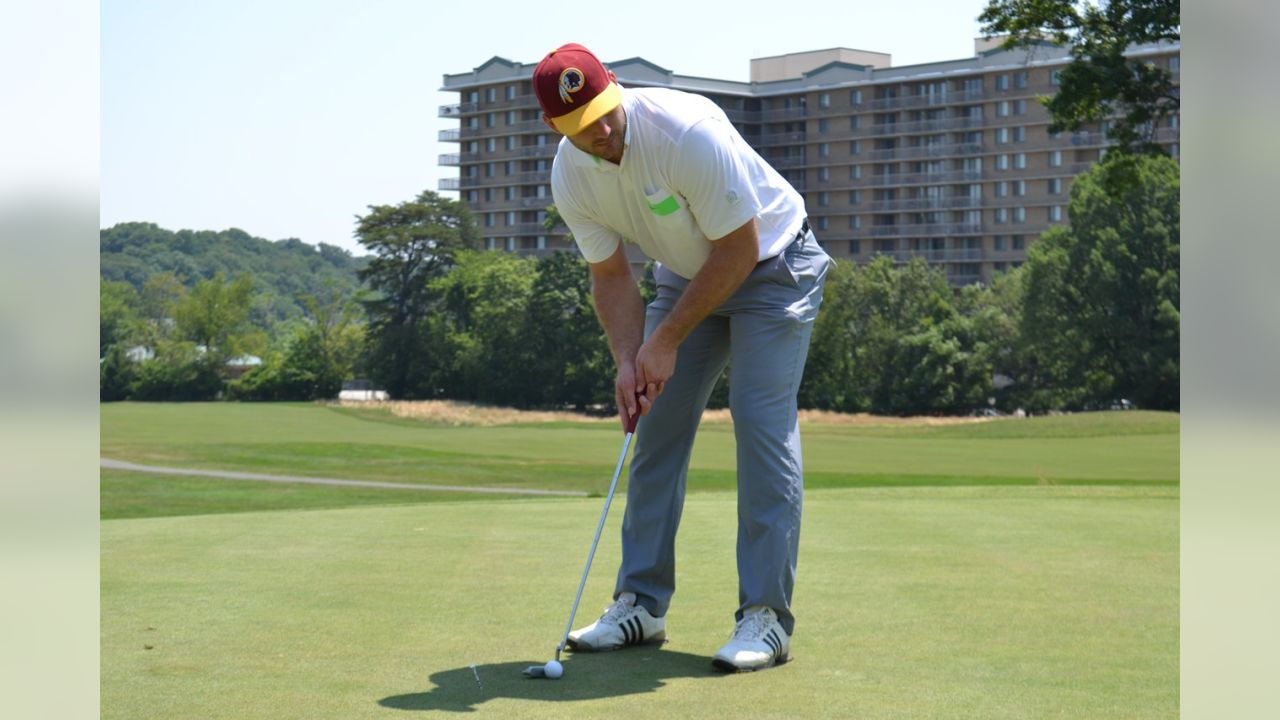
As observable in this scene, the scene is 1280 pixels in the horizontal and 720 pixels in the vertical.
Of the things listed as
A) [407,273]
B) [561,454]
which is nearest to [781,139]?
[407,273]

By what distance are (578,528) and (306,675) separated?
3348 millimetres

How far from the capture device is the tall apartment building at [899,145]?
264 feet

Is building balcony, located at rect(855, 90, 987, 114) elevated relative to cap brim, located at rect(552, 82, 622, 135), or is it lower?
elevated

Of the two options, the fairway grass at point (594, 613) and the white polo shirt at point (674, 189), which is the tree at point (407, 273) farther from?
the white polo shirt at point (674, 189)

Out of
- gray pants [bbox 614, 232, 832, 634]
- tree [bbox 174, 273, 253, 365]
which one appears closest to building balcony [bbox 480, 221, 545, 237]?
tree [bbox 174, 273, 253, 365]

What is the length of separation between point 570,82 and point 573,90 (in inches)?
0.8

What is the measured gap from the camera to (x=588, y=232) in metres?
3.59

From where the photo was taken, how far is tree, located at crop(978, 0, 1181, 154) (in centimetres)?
1873

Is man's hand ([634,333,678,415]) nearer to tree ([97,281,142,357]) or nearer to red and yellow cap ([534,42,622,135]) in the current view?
red and yellow cap ([534,42,622,135])

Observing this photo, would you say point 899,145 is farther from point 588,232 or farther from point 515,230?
point 588,232

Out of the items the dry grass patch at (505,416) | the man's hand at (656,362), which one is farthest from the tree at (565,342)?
the man's hand at (656,362)

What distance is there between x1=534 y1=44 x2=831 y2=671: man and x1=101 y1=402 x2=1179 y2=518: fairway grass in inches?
543
